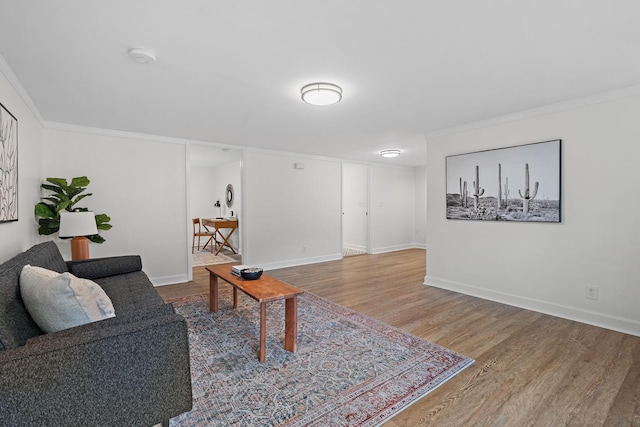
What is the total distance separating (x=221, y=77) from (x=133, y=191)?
8.39ft

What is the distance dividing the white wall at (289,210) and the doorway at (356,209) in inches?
38.8

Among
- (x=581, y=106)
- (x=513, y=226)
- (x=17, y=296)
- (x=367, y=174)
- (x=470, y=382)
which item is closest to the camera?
(x=17, y=296)

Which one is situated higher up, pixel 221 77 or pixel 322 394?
pixel 221 77

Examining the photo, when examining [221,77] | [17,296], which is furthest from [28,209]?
[221,77]

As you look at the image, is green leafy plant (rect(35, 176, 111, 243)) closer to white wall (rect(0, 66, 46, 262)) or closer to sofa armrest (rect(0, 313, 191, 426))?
white wall (rect(0, 66, 46, 262))

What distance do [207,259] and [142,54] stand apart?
16.2ft

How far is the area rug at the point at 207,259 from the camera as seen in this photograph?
5973 mm

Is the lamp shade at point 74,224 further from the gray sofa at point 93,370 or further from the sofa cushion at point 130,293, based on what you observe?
the gray sofa at point 93,370

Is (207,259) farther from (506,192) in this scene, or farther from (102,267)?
(506,192)

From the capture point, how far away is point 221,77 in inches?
95.0

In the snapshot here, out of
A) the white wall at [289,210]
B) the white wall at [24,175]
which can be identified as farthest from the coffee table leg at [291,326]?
the white wall at [289,210]

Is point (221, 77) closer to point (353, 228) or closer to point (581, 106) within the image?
point (581, 106)

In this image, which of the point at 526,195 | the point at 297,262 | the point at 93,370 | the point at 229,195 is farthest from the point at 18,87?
the point at 229,195

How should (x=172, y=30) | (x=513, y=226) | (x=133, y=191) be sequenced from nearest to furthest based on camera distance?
(x=172, y=30) → (x=513, y=226) → (x=133, y=191)
